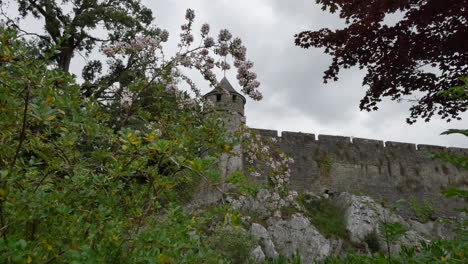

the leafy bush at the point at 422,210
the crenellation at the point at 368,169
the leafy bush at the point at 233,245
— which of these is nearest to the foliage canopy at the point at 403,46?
the leafy bush at the point at 233,245

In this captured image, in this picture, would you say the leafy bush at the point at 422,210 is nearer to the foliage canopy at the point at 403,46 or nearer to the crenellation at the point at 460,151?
the crenellation at the point at 460,151

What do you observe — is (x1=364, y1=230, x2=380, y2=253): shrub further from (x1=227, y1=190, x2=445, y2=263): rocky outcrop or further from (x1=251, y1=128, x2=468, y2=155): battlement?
(x1=251, y1=128, x2=468, y2=155): battlement

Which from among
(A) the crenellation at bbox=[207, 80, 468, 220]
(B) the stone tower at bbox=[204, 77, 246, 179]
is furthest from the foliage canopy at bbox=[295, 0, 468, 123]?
(A) the crenellation at bbox=[207, 80, 468, 220]

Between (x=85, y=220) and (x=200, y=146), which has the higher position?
(x=200, y=146)

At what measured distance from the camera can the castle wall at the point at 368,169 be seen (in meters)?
16.4

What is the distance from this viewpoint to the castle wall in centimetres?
1638

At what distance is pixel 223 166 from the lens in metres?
13.5

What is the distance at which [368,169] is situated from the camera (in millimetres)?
17094

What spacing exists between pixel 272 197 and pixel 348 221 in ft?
11.0

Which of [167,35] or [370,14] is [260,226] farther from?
[167,35]

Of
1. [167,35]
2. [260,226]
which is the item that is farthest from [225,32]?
[260,226]

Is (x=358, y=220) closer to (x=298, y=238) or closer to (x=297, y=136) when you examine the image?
(x=298, y=238)

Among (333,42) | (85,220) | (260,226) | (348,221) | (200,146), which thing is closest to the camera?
(85,220)

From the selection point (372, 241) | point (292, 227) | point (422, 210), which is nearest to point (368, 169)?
point (422, 210)
